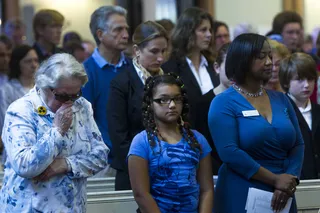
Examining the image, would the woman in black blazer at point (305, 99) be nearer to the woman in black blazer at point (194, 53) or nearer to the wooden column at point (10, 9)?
the woman in black blazer at point (194, 53)

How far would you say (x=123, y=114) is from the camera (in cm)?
525

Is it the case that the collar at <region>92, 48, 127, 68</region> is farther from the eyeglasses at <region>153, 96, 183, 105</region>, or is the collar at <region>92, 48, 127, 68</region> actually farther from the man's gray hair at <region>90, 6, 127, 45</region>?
the eyeglasses at <region>153, 96, 183, 105</region>

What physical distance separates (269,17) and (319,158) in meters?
7.87

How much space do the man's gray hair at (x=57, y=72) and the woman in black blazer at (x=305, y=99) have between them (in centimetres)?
194

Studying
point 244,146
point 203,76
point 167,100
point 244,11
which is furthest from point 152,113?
point 244,11

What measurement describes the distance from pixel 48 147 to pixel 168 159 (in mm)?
707

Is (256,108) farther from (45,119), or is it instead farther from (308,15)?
(308,15)

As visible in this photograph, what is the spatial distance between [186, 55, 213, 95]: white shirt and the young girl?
1.42 metres

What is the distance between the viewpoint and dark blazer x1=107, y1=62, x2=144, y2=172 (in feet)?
17.1

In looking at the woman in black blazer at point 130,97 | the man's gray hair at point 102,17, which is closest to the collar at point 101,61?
the man's gray hair at point 102,17

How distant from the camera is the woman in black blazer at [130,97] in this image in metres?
5.21

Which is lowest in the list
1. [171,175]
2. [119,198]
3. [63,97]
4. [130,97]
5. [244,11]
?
[119,198]

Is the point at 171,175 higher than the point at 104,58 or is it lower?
lower

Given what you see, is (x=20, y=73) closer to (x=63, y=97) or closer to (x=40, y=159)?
(x=63, y=97)
